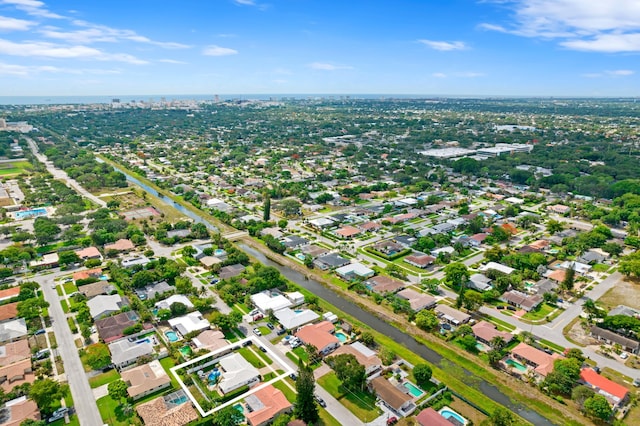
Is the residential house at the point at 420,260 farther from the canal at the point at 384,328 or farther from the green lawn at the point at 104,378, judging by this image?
the green lawn at the point at 104,378

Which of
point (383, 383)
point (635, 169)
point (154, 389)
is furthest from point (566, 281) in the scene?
point (635, 169)

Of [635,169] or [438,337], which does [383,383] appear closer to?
[438,337]

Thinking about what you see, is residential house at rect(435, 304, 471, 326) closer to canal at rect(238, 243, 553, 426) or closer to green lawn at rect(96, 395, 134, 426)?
canal at rect(238, 243, 553, 426)

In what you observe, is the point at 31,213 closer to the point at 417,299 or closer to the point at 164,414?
the point at 164,414

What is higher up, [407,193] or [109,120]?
[109,120]

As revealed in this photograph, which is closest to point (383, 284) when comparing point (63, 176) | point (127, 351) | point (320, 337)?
point (320, 337)
